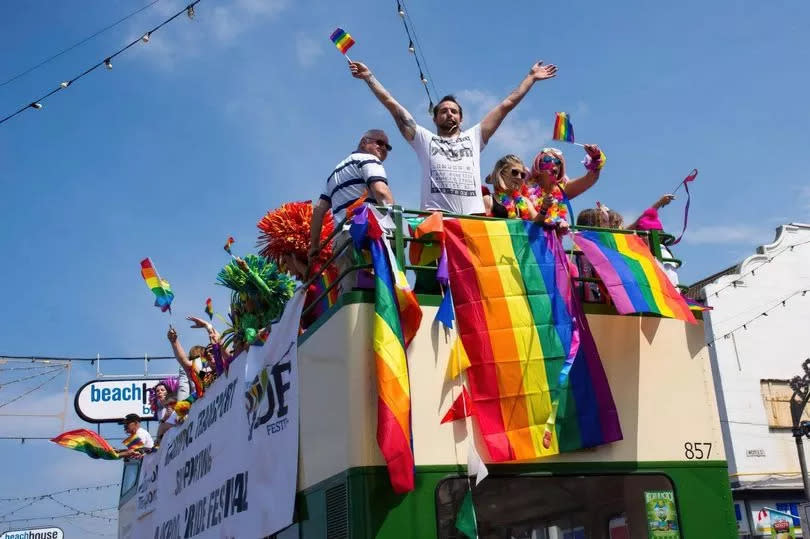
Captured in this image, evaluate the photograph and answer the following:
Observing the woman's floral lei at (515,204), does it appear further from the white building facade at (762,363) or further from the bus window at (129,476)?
the white building facade at (762,363)

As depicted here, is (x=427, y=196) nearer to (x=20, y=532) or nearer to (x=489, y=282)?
(x=489, y=282)

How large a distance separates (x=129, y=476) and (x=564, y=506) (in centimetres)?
720

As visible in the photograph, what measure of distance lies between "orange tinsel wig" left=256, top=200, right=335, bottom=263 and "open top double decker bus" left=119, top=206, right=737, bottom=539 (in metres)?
1.37

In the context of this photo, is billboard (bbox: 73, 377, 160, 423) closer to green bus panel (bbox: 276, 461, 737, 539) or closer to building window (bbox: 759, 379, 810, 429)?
building window (bbox: 759, 379, 810, 429)

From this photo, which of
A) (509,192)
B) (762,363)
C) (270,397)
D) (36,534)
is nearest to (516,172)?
(509,192)

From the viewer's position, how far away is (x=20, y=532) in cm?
1806

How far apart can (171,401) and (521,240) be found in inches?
205

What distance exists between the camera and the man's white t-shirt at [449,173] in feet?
16.5

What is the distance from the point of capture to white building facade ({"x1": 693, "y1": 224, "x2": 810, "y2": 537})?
21.1 meters

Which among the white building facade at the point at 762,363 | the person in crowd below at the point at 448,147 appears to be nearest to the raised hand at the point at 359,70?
the person in crowd below at the point at 448,147

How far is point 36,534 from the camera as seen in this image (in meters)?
18.0

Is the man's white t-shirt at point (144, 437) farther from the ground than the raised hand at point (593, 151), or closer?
closer

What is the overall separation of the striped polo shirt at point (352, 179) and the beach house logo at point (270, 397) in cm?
96

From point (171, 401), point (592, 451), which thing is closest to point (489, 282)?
point (592, 451)
